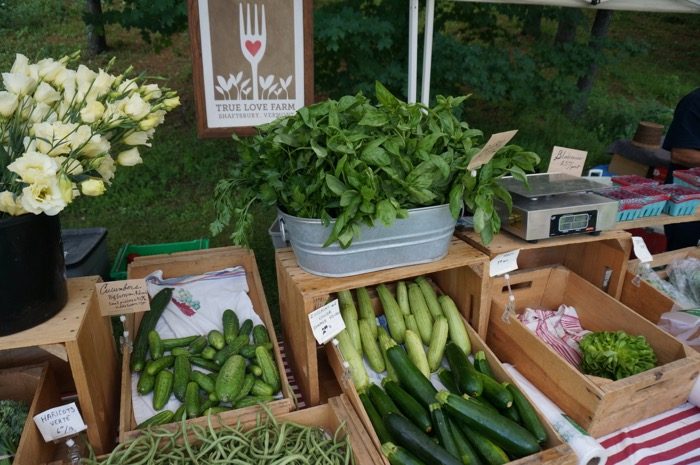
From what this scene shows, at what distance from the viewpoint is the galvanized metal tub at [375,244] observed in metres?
1.75

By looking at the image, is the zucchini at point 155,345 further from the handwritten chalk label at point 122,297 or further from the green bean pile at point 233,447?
the green bean pile at point 233,447

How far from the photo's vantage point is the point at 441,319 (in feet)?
7.29

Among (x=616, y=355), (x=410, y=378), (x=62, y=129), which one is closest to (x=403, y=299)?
(x=410, y=378)

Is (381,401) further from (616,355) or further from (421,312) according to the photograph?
(616,355)

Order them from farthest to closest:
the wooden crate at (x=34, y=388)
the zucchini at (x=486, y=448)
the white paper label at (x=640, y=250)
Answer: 1. the white paper label at (x=640, y=250)
2. the wooden crate at (x=34, y=388)
3. the zucchini at (x=486, y=448)

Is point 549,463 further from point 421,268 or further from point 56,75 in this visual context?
point 56,75

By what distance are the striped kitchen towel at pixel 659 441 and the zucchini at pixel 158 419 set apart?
166 cm

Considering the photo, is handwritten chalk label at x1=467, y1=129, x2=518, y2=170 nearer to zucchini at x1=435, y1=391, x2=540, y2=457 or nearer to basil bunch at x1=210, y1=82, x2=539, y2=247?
basil bunch at x1=210, y1=82, x2=539, y2=247

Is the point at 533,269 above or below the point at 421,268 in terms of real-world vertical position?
below

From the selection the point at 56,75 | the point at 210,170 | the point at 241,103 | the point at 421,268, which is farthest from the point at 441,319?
the point at 210,170

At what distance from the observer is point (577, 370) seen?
195 centimetres

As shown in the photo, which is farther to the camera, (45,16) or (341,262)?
(45,16)

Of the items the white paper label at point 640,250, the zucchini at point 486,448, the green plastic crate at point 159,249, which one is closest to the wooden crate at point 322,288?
the zucchini at point 486,448

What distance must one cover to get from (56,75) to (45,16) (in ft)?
40.7
